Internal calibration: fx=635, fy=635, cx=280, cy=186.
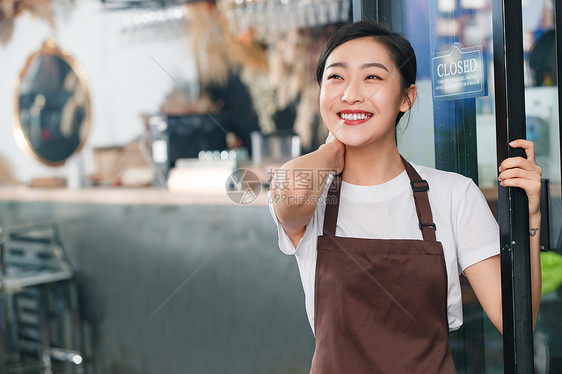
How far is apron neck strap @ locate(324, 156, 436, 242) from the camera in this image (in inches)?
32.5

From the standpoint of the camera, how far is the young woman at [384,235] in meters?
0.82

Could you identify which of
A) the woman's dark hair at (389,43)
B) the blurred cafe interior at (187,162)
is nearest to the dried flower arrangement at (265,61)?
the blurred cafe interior at (187,162)

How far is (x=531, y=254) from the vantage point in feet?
2.68

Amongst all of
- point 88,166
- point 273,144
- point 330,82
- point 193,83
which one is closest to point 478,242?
point 330,82

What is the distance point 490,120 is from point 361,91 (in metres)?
0.19

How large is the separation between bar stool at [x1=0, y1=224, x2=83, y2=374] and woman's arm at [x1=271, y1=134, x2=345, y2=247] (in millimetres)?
1942

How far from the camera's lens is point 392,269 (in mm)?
829

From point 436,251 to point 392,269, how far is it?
0.20ft

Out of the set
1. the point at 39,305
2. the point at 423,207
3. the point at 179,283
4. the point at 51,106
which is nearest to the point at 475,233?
the point at 423,207

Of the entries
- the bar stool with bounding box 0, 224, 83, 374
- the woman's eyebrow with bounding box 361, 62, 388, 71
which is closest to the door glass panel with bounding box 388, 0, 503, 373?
the woman's eyebrow with bounding box 361, 62, 388, 71

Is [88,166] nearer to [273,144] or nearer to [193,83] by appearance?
[193,83]

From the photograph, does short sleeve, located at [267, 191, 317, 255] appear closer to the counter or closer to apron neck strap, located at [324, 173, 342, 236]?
apron neck strap, located at [324, 173, 342, 236]

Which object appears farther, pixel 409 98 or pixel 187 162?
pixel 187 162

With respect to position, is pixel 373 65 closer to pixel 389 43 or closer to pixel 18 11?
pixel 389 43
